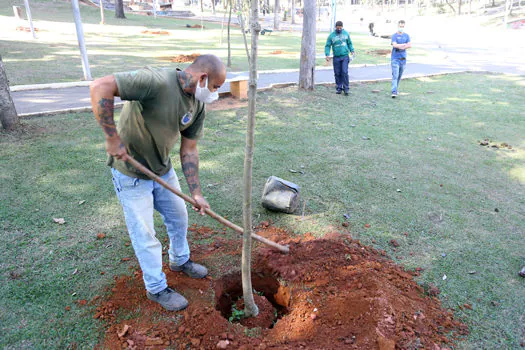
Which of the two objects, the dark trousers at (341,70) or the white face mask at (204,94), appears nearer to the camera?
the white face mask at (204,94)

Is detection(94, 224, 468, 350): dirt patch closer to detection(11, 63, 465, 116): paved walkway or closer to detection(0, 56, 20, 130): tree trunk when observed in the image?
detection(0, 56, 20, 130): tree trunk

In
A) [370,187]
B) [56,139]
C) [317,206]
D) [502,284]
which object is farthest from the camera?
[56,139]

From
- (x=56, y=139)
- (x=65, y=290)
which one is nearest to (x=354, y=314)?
(x=65, y=290)

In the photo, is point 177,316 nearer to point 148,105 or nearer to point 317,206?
point 148,105

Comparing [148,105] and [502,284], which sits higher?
[148,105]

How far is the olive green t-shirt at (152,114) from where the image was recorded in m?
2.27

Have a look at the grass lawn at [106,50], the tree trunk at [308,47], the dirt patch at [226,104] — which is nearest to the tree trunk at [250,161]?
the dirt patch at [226,104]

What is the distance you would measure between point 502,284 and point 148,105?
10.8 feet

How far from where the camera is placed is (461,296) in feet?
10.3

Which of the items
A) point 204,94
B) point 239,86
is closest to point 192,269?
point 204,94

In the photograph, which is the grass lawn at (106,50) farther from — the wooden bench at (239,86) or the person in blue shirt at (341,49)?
the wooden bench at (239,86)

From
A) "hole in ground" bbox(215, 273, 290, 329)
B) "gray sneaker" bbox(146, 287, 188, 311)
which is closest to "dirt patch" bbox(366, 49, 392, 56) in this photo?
"hole in ground" bbox(215, 273, 290, 329)

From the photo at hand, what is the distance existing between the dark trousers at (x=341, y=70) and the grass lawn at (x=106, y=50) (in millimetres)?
3873

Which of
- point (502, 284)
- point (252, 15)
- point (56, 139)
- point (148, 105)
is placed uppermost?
point (252, 15)
